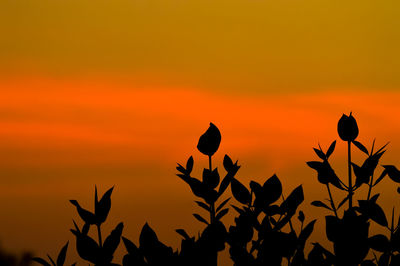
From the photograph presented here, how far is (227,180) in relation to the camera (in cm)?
396

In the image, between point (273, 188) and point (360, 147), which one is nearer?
point (273, 188)

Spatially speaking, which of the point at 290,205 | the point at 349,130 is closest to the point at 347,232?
the point at 290,205

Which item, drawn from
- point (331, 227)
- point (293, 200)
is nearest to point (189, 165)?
point (293, 200)

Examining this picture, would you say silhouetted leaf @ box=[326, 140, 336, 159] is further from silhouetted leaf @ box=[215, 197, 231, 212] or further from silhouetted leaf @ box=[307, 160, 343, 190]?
silhouetted leaf @ box=[215, 197, 231, 212]

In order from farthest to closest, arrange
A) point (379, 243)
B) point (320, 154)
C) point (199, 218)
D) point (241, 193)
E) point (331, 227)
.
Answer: point (320, 154) → point (241, 193) → point (199, 218) → point (379, 243) → point (331, 227)

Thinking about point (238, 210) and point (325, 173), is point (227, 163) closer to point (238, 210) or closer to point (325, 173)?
point (238, 210)

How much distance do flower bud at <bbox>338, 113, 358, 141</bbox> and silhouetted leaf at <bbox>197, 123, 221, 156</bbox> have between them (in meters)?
0.75

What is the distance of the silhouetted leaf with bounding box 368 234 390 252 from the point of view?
142 inches

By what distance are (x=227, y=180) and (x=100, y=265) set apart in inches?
37.4

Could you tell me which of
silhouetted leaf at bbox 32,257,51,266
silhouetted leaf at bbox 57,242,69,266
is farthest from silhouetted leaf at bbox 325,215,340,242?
silhouetted leaf at bbox 32,257,51,266

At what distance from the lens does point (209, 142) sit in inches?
156

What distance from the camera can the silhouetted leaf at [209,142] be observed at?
13.0 ft

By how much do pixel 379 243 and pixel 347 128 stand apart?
0.77 meters

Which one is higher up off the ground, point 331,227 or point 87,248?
point 331,227
